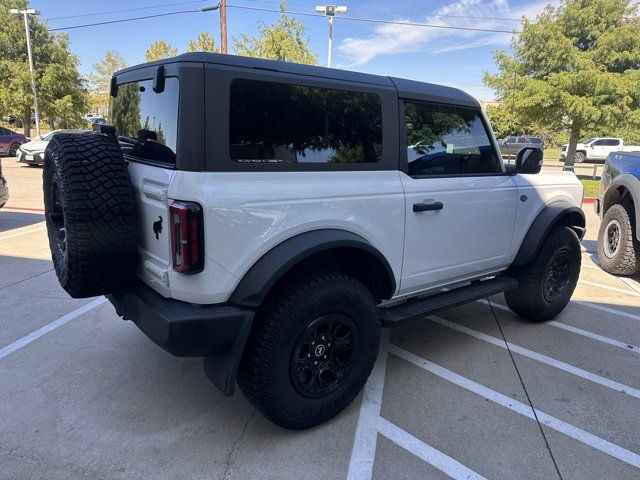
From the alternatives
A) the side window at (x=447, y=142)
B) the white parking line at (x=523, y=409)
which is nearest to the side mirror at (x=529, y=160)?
the side window at (x=447, y=142)

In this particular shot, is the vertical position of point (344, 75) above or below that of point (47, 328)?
above

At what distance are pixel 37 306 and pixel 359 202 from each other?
135 inches

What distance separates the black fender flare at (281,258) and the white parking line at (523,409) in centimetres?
137

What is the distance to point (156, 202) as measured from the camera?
2.25 metres

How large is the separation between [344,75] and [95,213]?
160cm

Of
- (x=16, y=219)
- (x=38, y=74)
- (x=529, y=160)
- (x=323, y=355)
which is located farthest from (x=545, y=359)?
(x=38, y=74)

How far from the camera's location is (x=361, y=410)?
2846 millimetres

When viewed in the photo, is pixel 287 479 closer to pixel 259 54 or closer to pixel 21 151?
pixel 21 151

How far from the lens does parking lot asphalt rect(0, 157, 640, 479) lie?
7.72 ft

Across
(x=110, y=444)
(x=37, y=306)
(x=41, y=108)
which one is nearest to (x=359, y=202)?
(x=110, y=444)

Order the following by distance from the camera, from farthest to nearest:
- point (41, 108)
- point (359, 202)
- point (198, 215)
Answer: point (41, 108) < point (359, 202) < point (198, 215)

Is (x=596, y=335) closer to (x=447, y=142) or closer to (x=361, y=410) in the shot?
(x=447, y=142)

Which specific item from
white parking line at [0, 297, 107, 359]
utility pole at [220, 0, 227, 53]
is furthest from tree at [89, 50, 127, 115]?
white parking line at [0, 297, 107, 359]

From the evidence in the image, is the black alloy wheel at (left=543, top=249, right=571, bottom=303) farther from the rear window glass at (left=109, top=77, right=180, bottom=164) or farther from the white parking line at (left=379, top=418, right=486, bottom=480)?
the rear window glass at (left=109, top=77, right=180, bottom=164)
